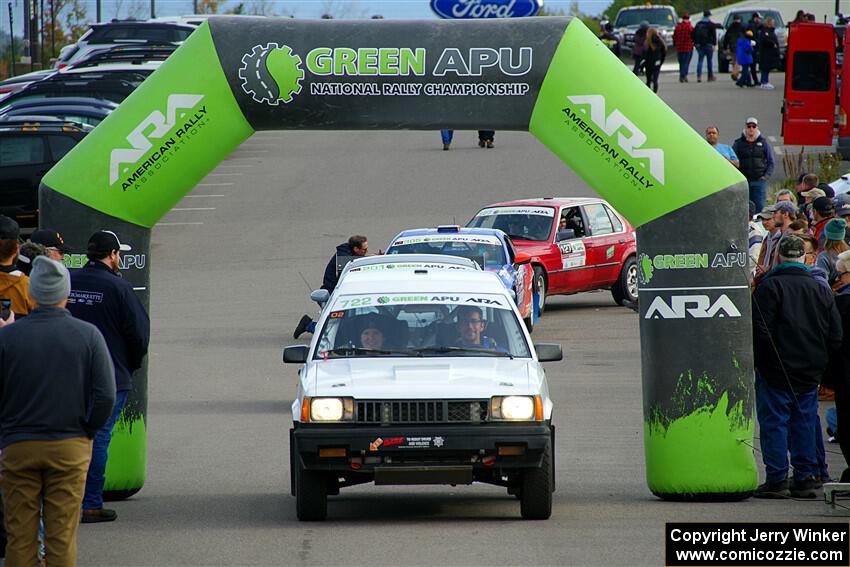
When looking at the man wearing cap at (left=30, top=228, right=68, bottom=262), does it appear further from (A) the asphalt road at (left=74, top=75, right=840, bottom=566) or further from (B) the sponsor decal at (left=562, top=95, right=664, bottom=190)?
(B) the sponsor decal at (left=562, top=95, right=664, bottom=190)

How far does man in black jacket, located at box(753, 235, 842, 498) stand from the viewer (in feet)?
36.0

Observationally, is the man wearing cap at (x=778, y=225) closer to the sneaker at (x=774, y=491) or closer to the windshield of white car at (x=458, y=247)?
the sneaker at (x=774, y=491)

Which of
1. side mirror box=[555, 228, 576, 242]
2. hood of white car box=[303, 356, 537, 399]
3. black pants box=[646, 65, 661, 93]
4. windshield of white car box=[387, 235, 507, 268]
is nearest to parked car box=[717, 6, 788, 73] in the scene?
black pants box=[646, 65, 661, 93]

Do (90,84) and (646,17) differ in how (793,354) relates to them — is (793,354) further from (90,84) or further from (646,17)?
(646,17)

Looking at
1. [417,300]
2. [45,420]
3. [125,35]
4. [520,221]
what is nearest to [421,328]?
[417,300]

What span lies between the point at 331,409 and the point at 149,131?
2.70m

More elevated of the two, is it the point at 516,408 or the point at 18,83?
the point at 18,83

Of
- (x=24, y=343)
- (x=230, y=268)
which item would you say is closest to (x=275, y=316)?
(x=230, y=268)

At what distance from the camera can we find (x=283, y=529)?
33.1ft

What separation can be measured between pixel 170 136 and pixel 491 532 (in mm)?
3788

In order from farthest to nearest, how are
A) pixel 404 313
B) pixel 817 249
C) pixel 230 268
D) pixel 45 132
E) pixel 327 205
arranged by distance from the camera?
1. pixel 327 205
2. pixel 230 268
3. pixel 45 132
4. pixel 817 249
5. pixel 404 313

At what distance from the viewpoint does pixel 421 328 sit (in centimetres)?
1100

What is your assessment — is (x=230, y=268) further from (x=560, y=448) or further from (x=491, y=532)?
(x=491, y=532)

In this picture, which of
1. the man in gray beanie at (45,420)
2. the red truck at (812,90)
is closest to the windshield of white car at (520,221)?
the red truck at (812,90)
